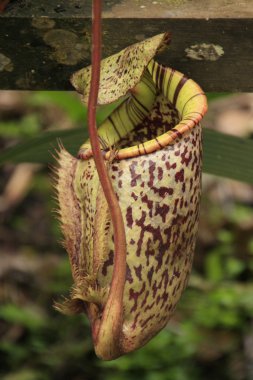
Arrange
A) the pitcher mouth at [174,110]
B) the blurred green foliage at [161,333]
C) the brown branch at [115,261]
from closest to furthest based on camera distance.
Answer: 1. the brown branch at [115,261]
2. the pitcher mouth at [174,110]
3. the blurred green foliage at [161,333]

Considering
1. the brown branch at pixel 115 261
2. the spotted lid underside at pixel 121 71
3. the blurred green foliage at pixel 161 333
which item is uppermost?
the spotted lid underside at pixel 121 71

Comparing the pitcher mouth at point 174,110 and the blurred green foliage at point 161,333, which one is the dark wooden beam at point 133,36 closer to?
the pitcher mouth at point 174,110

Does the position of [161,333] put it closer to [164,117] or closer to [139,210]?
[164,117]

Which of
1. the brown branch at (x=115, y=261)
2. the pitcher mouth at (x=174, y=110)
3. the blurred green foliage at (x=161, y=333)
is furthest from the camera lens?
the blurred green foliage at (x=161, y=333)

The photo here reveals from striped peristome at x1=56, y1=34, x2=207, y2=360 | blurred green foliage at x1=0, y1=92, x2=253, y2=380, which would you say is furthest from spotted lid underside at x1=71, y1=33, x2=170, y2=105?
blurred green foliage at x1=0, y1=92, x2=253, y2=380

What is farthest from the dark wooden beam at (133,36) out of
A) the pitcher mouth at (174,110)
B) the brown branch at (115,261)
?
the brown branch at (115,261)

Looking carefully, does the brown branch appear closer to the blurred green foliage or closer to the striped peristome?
the striped peristome

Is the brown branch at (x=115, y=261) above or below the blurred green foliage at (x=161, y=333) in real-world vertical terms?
above

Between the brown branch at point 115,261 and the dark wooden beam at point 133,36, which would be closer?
the brown branch at point 115,261
